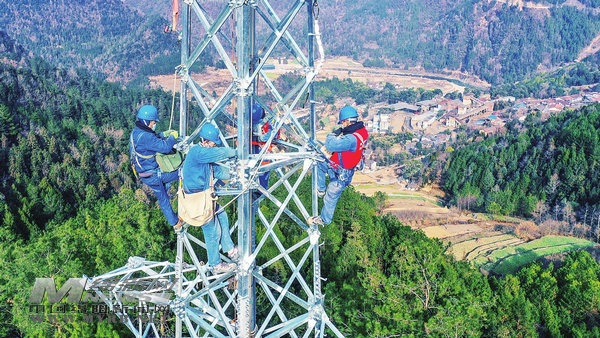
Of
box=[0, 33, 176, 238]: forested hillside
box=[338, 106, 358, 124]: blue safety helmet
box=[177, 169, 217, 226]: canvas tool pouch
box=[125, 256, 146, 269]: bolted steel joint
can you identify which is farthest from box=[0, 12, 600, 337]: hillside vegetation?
box=[338, 106, 358, 124]: blue safety helmet

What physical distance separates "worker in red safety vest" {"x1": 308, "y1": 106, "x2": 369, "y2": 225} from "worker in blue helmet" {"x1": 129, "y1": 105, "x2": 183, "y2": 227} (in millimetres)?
3629

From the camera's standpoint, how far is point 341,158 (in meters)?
12.9

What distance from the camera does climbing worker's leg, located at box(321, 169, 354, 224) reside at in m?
12.7

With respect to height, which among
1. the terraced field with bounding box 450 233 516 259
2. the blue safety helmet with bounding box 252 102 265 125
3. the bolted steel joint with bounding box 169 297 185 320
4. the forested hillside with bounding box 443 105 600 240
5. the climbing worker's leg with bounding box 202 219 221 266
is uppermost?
the blue safety helmet with bounding box 252 102 265 125

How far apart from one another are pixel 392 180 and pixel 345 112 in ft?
301

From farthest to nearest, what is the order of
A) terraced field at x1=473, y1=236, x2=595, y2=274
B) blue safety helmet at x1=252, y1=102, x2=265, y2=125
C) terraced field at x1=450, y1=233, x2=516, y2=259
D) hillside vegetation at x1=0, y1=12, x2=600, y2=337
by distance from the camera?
terraced field at x1=450, y1=233, x2=516, y2=259 < terraced field at x1=473, y1=236, x2=595, y2=274 < hillside vegetation at x1=0, y1=12, x2=600, y2=337 < blue safety helmet at x1=252, y1=102, x2=265, y2=125

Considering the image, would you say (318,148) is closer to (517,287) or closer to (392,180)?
(517,287)

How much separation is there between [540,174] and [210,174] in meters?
83.2

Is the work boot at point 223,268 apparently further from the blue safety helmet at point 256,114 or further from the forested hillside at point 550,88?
the forested hillside at point 550,88

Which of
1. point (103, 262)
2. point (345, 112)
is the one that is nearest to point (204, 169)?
point (345, 112)

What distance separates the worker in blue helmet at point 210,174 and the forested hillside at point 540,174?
65.6 m

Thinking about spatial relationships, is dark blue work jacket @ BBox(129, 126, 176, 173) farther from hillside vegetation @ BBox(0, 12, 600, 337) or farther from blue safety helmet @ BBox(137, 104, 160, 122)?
hillside vegetation @ BBox(0, 12, 600, 337)

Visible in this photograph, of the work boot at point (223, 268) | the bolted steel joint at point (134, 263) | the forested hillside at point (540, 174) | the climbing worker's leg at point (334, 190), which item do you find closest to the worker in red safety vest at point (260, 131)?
the climbing worker's leg at point (334, 190)

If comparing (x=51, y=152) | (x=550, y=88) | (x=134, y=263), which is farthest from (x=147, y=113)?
(x=550, y=88)
